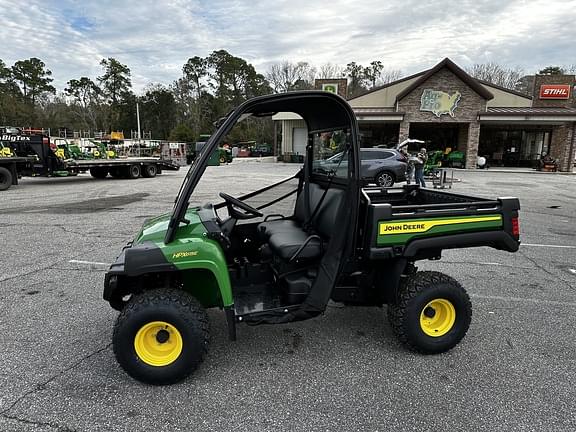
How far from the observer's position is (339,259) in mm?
2916

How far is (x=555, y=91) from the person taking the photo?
1045 inches

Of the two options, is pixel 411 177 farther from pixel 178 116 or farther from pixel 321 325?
pixel 178 116

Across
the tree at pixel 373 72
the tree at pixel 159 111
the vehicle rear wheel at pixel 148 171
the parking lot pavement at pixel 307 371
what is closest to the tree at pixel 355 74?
the tree at pixel 373 72

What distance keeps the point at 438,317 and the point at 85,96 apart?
7231 centimetres

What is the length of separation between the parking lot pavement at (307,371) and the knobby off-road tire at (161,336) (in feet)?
0.43

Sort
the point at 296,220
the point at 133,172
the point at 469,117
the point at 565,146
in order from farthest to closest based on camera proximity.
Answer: the point at 469,117, the point at 565,146, the point at 133,172, the point at 296,220

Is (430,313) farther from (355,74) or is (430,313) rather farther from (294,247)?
(355,74)

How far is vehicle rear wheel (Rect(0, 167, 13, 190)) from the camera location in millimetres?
12992

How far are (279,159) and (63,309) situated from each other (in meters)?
29.6

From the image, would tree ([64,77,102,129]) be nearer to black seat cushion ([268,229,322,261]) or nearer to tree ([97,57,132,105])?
tree ([97,57,132,105])

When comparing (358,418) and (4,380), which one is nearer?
(358,418)

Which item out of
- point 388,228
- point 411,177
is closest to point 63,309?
point 388,228

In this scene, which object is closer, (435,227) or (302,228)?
(435,227)

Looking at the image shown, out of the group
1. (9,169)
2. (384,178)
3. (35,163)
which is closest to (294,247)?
(384,178)
